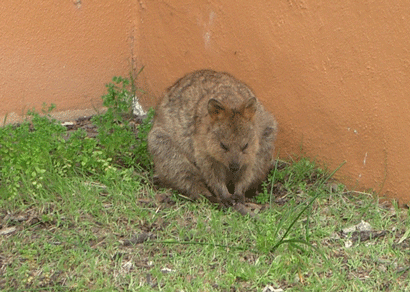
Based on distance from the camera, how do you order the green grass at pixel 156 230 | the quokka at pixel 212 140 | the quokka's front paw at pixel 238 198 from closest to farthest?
the green grass at pixel 156 230 < the quokka at pixel 212 140 < the quokka's front paw at pixel 238 198

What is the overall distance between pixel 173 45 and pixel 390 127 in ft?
9.55

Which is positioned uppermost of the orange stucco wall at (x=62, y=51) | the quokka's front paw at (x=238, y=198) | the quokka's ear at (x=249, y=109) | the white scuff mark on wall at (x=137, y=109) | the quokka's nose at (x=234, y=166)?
the orange stucco wall at (x=62, y=51)

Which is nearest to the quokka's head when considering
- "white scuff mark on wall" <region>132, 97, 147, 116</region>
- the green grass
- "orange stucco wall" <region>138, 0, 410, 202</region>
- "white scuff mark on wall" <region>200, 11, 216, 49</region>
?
the green grass

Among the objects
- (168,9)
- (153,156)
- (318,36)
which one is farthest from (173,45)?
(318,36)

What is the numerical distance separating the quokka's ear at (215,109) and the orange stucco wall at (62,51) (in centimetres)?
227

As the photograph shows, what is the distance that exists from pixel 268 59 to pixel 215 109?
1010 mm

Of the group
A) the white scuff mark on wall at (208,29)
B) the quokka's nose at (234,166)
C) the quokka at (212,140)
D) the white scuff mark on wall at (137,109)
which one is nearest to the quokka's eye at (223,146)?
the quokka at (212,140)

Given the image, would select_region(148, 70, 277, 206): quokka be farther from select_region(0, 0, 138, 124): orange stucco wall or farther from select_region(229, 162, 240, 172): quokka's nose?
select_region(0, 0, 138, 124): orange stucco wall

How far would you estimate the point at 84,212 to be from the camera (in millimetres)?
5207

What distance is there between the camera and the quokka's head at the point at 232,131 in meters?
5.43

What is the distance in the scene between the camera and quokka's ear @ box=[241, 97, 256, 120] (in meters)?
5.40

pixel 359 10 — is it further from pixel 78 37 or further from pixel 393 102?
pixel 78 37

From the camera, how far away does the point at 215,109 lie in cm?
542

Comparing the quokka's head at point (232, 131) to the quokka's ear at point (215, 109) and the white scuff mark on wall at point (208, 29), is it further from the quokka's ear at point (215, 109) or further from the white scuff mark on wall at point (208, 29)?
the white scuff mark on wall at point (208, 29)
